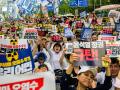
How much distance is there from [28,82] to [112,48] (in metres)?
2.61

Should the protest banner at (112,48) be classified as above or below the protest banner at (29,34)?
above

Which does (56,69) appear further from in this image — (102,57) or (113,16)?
(113,16)

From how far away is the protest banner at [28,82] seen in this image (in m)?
6.07

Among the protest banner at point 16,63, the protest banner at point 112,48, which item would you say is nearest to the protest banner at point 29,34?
the protest banner at point 16,63

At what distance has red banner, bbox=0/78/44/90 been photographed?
6062 mm

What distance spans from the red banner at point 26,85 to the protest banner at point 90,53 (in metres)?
1.92

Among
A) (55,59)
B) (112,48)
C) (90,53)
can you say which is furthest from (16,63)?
(55,59)

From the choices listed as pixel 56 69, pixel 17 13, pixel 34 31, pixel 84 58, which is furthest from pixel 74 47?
pixel 17 13

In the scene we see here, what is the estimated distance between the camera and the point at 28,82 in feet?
20.0

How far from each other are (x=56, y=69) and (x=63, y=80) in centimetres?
295

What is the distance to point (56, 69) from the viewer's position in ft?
37.6

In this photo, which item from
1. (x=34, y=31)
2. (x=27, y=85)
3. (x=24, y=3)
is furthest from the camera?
(x=24, y=3)

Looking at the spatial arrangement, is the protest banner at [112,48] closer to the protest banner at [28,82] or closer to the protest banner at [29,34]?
the protest banner at [28,82]

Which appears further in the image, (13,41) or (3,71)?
(13,41)
